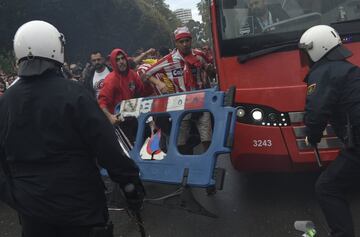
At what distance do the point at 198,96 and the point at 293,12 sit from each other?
58.6 inches

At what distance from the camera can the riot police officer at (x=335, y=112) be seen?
346 cm

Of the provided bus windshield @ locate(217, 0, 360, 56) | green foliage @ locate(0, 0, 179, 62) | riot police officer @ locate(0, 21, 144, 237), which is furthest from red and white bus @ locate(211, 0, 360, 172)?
green foliage @ locate(0, 0, 179, 62)

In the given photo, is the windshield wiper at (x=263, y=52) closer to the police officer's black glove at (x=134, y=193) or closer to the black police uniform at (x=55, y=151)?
the police officer's black glove at (x=134, y=193)

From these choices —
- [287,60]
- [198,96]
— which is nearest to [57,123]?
[198,96]

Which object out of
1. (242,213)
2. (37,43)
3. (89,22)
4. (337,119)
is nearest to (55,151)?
(37,43)

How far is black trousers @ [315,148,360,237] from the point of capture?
11.7 ft

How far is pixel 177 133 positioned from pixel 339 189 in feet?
5.39

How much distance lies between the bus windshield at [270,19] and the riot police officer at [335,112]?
1328 millimetres

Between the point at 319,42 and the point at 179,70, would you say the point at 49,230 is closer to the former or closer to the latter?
the point at 319,42

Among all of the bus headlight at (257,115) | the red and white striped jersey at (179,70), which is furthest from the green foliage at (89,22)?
the bus headlight at (257,115)

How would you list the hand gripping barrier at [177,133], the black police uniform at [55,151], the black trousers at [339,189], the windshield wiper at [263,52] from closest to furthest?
the black police uniform at [55,151] → the black trousers at [339,189] → the hand gripping barrier at [177,133] → the windshield wiper at [263,52]

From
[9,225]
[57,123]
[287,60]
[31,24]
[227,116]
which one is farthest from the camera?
[9,225]

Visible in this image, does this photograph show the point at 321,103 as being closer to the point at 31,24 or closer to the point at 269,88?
the point at 269,88

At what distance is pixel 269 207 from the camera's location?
16.8ft
